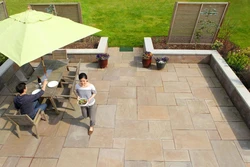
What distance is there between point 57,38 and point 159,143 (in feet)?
12.1

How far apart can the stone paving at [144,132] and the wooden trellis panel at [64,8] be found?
3325mm

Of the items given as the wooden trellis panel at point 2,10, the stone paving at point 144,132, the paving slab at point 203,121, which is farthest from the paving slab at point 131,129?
the wooden trellis panel at point 2,10

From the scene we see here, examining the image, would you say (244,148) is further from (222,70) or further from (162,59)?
(162,59)

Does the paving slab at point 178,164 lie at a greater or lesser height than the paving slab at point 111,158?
greater

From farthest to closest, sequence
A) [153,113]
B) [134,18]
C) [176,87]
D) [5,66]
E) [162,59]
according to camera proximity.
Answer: [134,18], [162,59], [5,66], [176,87], [153,113]

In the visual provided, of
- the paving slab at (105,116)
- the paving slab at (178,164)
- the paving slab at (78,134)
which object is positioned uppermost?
the paving slab at (178,164)

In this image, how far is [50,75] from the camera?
5.98 m

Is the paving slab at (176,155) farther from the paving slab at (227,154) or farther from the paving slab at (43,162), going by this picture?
the paving slab at (43,162)

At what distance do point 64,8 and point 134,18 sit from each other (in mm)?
5451

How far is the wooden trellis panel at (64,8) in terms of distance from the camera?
813 cm

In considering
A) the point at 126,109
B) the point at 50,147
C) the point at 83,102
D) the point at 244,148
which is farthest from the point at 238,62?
the point at 50,147

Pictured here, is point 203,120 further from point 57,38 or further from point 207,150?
point 57,38

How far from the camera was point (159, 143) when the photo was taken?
4945mm

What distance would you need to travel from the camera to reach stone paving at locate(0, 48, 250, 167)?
4.59 m
